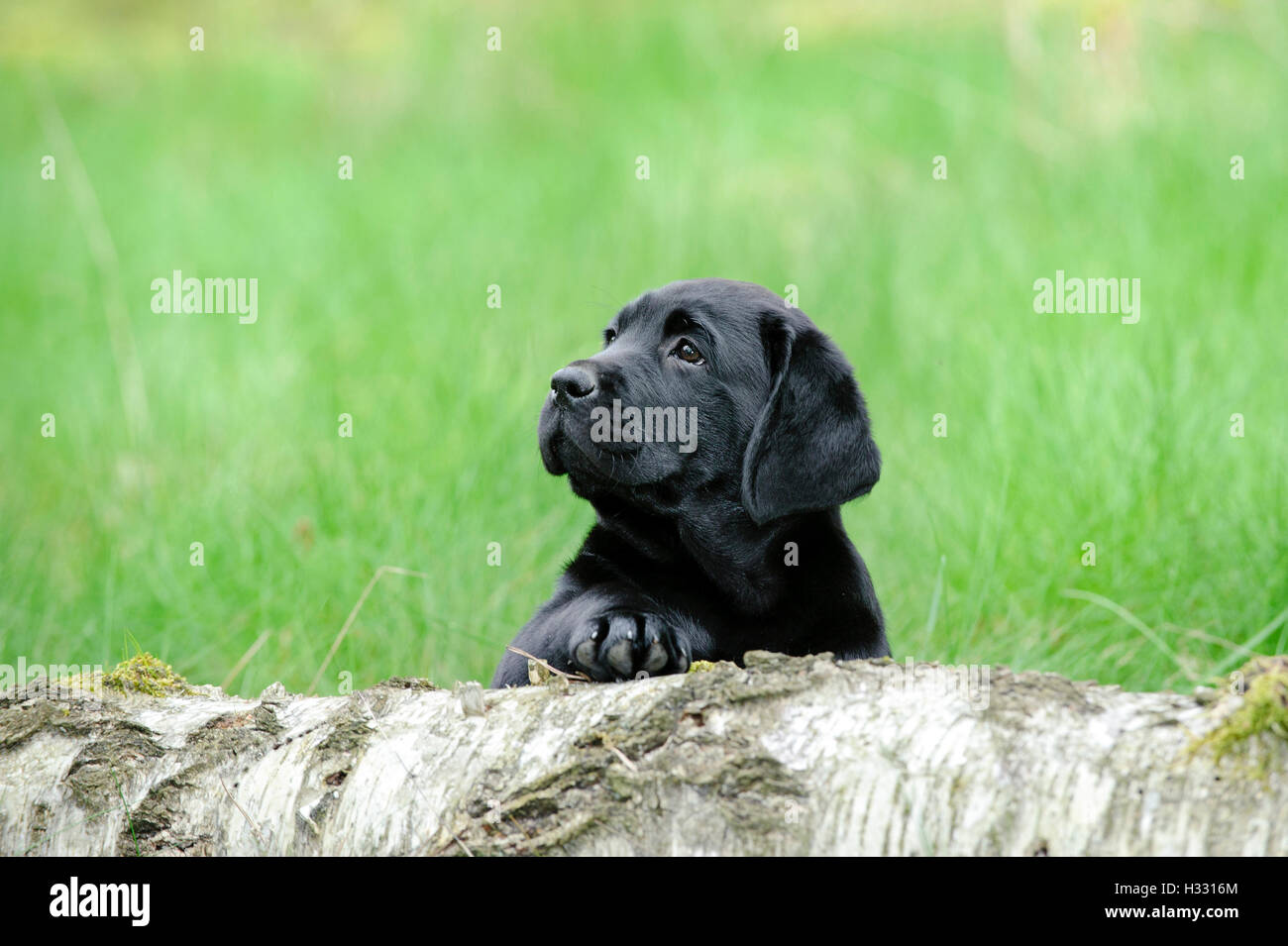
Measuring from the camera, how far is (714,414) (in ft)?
12.2

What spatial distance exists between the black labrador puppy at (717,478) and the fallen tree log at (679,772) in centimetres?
71

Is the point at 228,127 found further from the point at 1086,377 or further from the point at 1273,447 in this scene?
the point at 1273,447

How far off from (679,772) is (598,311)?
233 inches

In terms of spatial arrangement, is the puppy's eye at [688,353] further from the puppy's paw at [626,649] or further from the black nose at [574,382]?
the puppy's paw at [626,649]

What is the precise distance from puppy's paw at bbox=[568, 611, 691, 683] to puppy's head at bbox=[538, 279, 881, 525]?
53 cm

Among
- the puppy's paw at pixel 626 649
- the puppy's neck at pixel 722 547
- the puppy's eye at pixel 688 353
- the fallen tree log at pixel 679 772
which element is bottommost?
the fallen tree log at pixel 679 772

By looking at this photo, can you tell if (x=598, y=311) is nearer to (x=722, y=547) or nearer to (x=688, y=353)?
(x=688, y=353)

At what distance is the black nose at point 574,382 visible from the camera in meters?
3.48

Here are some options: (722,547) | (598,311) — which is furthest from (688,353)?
(598,311)

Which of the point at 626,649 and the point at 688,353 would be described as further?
the point at 688,353

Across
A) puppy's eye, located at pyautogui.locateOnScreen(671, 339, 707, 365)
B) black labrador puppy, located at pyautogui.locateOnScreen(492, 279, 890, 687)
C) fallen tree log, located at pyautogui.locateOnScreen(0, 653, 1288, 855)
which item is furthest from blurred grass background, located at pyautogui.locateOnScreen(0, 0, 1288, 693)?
fallen tree log, located at pyautogui.locateOnScreen(0, 653, 1288, 855)

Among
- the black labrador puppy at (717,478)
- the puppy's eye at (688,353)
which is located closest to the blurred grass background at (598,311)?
the black labrador puppy at (717,478)

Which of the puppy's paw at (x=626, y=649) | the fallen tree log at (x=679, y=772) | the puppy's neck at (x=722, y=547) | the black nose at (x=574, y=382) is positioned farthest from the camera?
the puppy's neck at (x=722, y=547)

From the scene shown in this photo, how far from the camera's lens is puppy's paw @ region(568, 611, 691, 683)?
3.07 m
